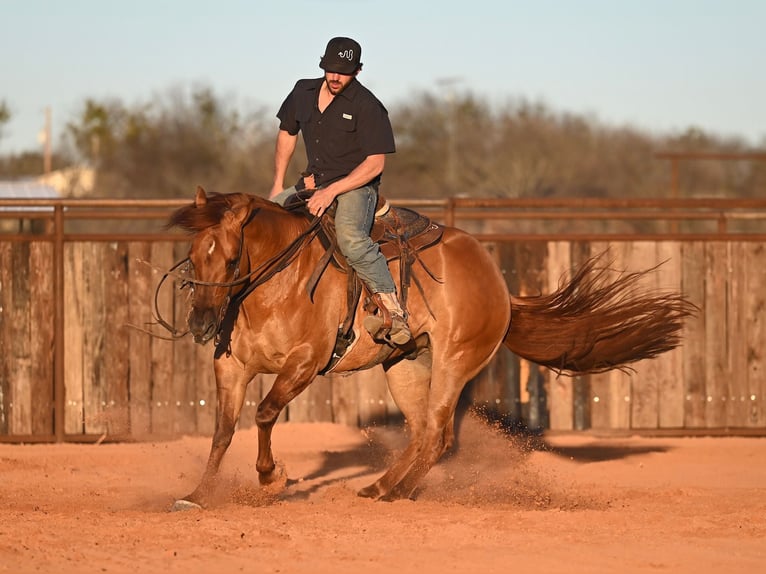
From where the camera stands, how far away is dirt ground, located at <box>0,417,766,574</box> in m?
5.63

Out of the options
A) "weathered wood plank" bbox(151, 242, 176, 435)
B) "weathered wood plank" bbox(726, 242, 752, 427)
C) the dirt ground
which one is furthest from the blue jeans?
"weathered wood plank" bbox(726, 242, 752, 427)

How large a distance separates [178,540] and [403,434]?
5.18 meters

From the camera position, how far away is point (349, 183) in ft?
24.2

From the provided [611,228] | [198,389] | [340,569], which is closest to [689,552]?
[340,569]

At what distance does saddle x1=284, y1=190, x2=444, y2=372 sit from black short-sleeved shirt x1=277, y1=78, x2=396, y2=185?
249 millimetres

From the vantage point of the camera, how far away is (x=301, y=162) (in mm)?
42031

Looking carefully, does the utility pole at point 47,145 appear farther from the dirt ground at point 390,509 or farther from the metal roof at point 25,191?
the dirt ground at point 390,509

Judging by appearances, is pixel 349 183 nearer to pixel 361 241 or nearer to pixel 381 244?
pixel 361 241

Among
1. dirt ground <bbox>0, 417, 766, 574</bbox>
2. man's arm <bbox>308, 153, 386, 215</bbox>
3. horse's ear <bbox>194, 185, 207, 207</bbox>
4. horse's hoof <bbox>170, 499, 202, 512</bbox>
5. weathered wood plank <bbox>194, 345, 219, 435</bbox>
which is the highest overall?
man's arm <bbox>308, 153, 386, 215</bbox>

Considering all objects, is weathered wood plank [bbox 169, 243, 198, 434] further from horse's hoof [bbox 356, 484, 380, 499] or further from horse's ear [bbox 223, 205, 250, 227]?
horse's ear [bbox 223, 205, 250, 227]

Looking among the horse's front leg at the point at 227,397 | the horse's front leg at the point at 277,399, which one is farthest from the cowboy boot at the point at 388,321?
the horse's front leg at the point at 227,397

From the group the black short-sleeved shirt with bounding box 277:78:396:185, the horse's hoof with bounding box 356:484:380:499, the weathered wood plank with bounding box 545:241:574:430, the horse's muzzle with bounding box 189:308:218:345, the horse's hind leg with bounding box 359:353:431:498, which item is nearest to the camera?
the horse's muzzle with bounding box 189:308:218:345

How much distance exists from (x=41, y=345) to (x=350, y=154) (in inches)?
186

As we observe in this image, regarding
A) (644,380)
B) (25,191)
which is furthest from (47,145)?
(644,380)
